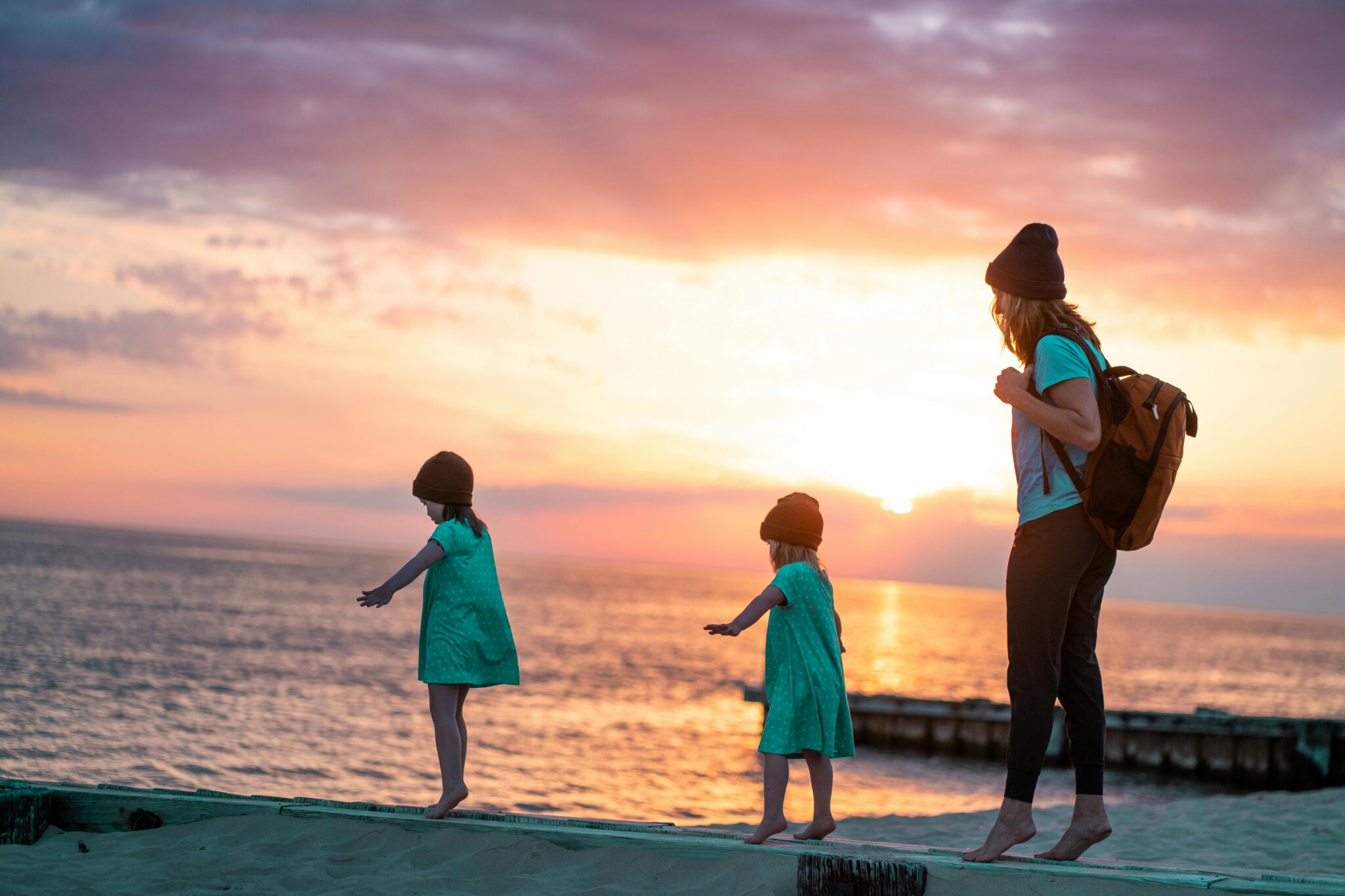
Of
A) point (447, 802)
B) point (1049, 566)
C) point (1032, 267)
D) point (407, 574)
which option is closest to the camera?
point (1049, 566)

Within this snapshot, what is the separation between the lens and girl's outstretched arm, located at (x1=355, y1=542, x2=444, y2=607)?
498cm

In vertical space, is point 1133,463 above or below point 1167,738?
above

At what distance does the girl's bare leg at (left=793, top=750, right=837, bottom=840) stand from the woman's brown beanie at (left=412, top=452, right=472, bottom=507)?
2.33 metres

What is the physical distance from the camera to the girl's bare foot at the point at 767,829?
14.7 ft

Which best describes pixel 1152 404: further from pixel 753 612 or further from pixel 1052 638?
pixel 753 612

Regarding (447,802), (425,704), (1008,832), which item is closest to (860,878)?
(1008,832)

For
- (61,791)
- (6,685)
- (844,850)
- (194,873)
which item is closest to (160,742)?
(6,685)

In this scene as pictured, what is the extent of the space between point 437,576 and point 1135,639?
105m

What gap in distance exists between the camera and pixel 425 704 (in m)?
25.0

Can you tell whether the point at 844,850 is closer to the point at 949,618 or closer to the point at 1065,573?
the point at 1065,573

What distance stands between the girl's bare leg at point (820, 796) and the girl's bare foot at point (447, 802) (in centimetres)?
164

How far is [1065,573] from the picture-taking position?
3.96m

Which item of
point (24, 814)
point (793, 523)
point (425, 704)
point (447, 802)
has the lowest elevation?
point (425, 704)

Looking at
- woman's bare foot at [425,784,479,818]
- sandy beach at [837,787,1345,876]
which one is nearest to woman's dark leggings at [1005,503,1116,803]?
woman's bare foot at [425,784,479,818]
